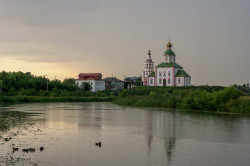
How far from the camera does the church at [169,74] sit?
325 feet

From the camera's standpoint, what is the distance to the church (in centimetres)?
9894

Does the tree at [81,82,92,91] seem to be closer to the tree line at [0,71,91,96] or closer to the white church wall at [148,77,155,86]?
the tree line at [0,71,91,96]

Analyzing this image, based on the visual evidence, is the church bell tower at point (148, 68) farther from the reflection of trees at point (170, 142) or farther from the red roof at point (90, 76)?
the reflection of trees at point (170, 142)

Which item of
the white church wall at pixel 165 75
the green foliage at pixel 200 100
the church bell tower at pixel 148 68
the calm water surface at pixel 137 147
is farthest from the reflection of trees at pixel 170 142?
the church bell tower at pixel 148 68

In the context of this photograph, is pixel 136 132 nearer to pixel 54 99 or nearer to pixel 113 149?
pixel 113 149

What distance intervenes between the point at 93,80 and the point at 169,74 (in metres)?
41.9

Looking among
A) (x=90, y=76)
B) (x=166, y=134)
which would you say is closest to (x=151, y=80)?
(x=90, y=76)

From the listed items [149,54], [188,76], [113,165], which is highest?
[149,54]

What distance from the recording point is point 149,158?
48.3ft

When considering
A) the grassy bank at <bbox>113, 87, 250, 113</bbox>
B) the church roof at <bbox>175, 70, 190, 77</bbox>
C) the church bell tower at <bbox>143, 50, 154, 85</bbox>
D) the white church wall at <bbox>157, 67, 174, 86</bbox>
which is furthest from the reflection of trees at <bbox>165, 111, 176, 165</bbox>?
the church bell tower at <bbox>143, 50, 154, 85</bbox>

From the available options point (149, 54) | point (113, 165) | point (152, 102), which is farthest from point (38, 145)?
point (149, 54)

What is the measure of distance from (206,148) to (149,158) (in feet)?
12.3

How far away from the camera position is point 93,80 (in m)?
134

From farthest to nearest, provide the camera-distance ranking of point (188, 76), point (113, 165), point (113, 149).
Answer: point (188, 76) < point (113, 149) < point (113, 165)
